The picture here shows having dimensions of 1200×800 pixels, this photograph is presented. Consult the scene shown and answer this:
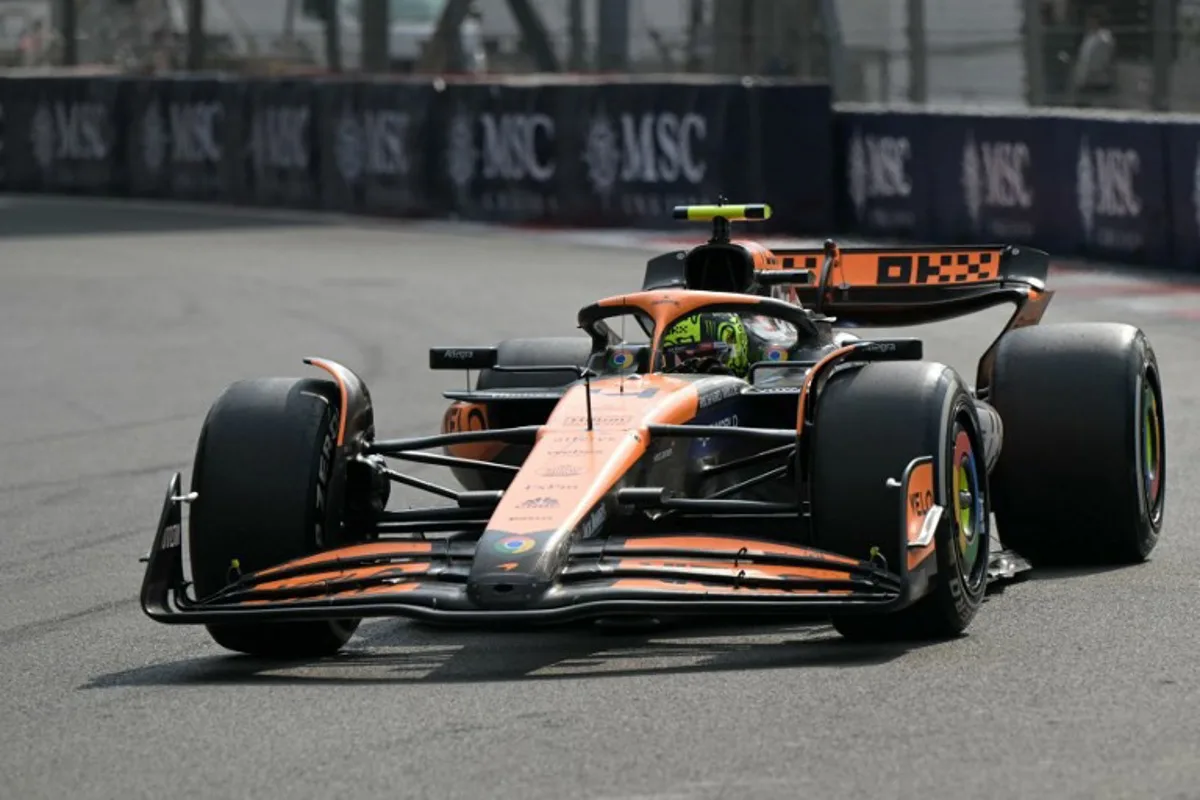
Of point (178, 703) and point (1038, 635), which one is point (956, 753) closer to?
point (1038, 635)

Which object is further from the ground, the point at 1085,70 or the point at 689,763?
the point at 1085,70

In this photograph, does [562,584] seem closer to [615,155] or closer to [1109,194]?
[1109,194]

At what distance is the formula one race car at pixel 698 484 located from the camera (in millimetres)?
6770

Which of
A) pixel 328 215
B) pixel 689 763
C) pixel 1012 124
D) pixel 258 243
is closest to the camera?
pixel 689 763

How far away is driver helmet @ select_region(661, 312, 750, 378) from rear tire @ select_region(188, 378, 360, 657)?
1.44 metres

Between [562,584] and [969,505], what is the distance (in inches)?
57.3

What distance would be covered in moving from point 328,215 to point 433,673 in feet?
73.2

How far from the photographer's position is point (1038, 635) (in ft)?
23.5

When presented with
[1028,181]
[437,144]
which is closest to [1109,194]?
[1028,181]

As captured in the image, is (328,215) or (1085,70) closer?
(1085,70)

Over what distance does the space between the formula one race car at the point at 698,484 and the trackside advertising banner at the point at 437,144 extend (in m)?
15.5

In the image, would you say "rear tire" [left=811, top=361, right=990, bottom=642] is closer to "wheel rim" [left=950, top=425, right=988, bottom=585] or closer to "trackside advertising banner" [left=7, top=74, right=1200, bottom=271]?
"wheel rim" [left=950, top=425, right=988, bottom=585]

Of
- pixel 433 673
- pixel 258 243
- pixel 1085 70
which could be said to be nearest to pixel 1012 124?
pixel 1085 70

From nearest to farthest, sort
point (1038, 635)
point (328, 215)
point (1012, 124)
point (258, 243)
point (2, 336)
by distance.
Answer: point (1038, 635)
point (2, 336)
point (1012, 124)
point (258, 243)
point (328, 215)
